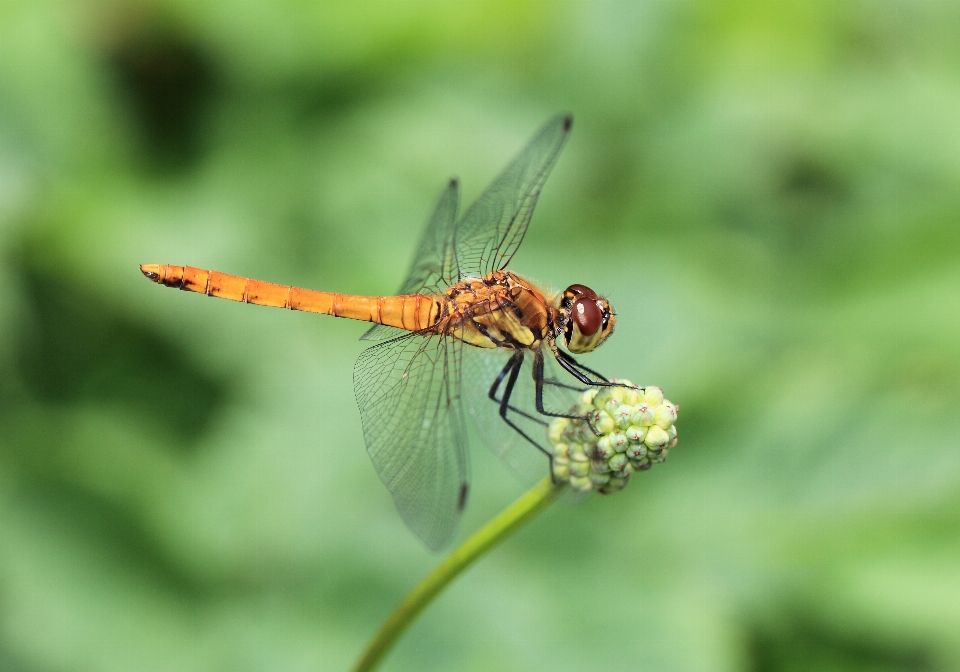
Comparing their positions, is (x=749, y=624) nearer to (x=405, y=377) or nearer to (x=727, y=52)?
(x=405, y=377)

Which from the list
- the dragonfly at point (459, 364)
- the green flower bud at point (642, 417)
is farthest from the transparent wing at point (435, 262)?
the green flower bud at point (642, 417)

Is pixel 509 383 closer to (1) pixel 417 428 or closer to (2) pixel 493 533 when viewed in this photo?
(1) pixel 417 428

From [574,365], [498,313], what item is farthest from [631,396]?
[498,313]

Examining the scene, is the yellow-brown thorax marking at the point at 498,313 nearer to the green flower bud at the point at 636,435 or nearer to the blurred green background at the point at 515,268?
the green flower bud at the point at 636,435

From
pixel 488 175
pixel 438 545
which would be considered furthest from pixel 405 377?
pixel 488 175

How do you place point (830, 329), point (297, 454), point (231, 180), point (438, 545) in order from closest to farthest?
1. point (438, 545)
2. point (297, 454)
3. point (830, 329)
4. point (231, 180)

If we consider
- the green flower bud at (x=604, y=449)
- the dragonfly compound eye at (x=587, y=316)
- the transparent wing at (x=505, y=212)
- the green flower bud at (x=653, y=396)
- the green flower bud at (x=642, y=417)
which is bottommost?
the green flower bud at (x=604, y=449)
